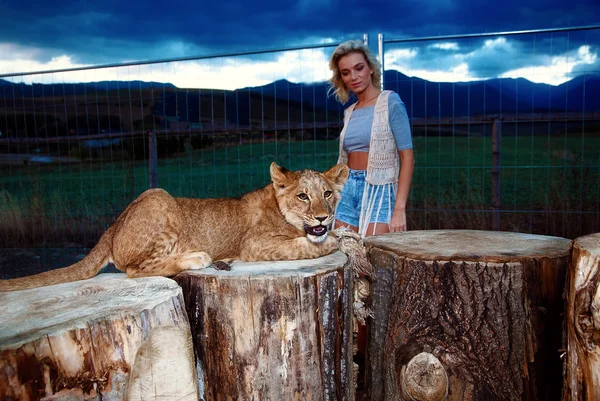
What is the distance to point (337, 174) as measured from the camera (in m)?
4.08

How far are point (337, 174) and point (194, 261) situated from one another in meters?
1.36

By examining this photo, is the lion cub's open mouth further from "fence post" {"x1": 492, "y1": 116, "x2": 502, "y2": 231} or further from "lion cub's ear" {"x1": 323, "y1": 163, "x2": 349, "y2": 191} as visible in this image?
"fence post" {"x1": 492, "y1": 116, "x2": 502, "y2": 231}

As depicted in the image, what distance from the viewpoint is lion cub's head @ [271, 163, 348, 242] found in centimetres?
368

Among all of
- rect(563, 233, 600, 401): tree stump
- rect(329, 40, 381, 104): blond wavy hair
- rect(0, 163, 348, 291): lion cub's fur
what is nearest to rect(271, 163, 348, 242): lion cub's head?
rect(0, 163, 348, 291): lion cub's fur

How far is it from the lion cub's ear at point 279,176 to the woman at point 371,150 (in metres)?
0.95

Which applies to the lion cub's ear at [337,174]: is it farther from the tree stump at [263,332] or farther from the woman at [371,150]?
the tree stump at [263,332]

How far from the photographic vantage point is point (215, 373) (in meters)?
3.04

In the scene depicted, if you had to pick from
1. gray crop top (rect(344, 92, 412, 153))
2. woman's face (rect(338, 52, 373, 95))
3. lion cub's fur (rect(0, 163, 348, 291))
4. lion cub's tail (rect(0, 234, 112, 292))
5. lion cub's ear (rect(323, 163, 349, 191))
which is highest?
woman's face (rect(338, 52, 373, 95))

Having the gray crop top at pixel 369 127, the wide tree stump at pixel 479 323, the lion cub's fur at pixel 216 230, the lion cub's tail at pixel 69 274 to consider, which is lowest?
the wide tree stump at pixel 479 323

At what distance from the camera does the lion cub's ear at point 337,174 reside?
405 centimetres

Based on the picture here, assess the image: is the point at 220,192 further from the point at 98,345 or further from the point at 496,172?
the point at 98,345

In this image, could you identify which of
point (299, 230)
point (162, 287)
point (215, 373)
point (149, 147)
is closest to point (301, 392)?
point (215, 373)

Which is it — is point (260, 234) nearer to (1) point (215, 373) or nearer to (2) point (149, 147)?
(1) point (215, 373)

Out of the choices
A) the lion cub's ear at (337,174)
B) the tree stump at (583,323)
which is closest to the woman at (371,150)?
the lion cub's ear at (337,174)
